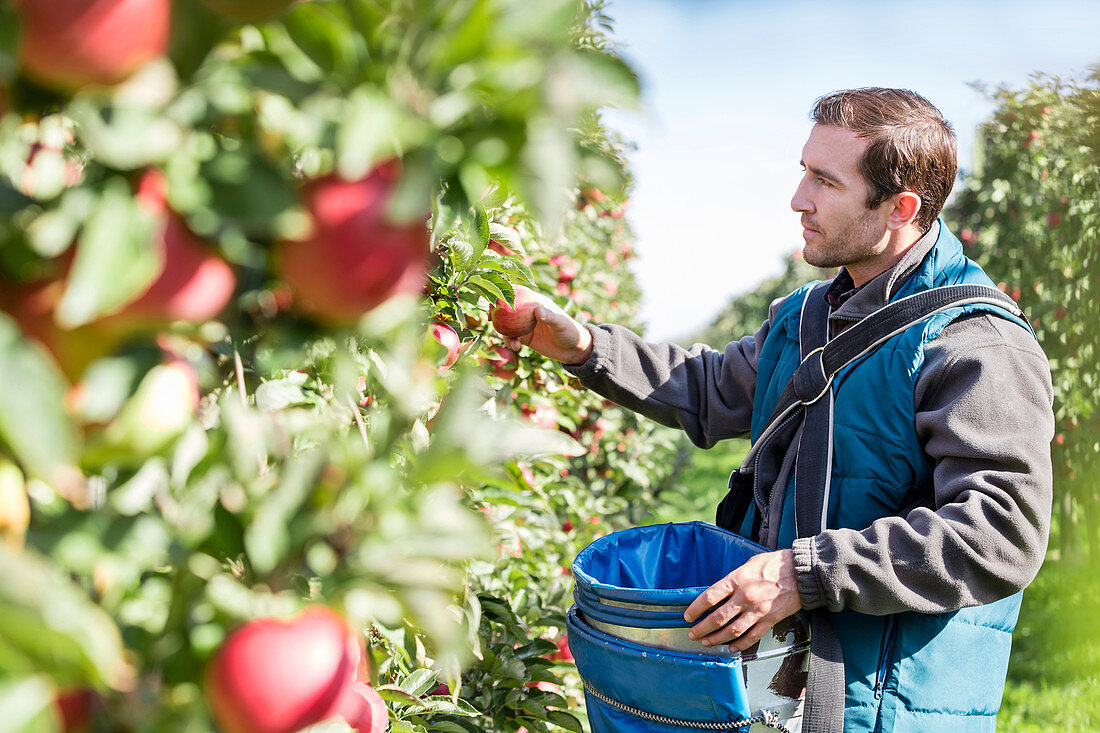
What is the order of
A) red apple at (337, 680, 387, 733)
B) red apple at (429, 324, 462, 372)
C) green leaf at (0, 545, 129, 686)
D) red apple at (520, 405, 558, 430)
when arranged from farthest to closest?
red apple at (520, 405, 558, 430) < red apple at (429, 324, 462, 372) < red apple at (337, 680, 387, 733) < green leaf at (0, 545, 129, 686)

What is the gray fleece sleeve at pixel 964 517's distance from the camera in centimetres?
125

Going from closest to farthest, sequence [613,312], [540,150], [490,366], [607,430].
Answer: [540,150]
[490,366]
[607,430]
[613,312]

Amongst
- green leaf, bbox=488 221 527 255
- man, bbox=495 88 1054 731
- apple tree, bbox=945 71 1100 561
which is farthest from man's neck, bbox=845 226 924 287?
apple tree, bbox=945 71 1100 561

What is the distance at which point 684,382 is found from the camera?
193cm

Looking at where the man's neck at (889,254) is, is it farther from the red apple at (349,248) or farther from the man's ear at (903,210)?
the red apple at (349,248)

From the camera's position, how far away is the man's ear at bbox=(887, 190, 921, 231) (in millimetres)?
1653

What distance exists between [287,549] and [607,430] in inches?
110

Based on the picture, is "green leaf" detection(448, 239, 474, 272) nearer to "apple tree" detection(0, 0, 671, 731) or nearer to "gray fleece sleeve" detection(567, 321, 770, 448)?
"apple tree" detection(0, 0, 671, 731)

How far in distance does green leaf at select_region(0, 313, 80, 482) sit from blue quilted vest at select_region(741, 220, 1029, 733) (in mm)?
1269

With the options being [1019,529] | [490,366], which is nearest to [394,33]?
[1019,529]

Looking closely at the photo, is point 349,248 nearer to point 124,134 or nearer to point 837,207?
point 124,134

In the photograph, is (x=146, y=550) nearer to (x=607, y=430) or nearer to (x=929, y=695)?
(x=929, y=695)

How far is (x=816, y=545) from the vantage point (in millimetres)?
1281

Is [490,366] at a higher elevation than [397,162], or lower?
lower
